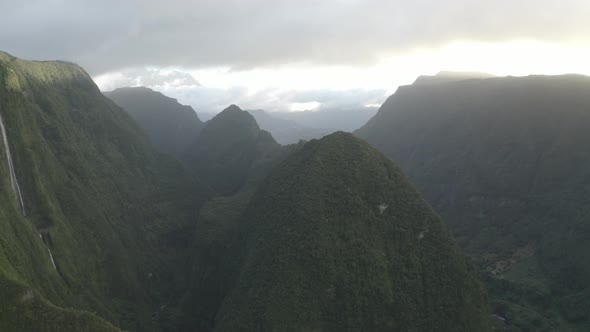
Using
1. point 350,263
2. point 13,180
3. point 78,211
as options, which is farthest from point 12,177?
point 350,263

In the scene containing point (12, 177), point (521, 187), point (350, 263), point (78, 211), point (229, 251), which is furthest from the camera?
point (521, 187)

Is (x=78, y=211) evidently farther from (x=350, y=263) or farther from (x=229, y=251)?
(x=350, y=263)

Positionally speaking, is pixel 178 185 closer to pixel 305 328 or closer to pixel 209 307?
pixel 209 307

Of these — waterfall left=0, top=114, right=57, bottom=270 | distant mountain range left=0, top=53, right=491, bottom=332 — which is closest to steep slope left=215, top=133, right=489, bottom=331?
distant mountain range left=0, top=53, right=491, bottom=332

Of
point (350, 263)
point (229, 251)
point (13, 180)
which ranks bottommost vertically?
point (229, 251)

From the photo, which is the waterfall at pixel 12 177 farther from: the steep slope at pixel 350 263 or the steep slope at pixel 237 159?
the steep slope at pixel 237 159

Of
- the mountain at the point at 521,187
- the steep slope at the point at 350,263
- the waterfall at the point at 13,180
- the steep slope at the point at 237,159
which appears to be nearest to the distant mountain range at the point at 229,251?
the steep slope at the point at 350,263
